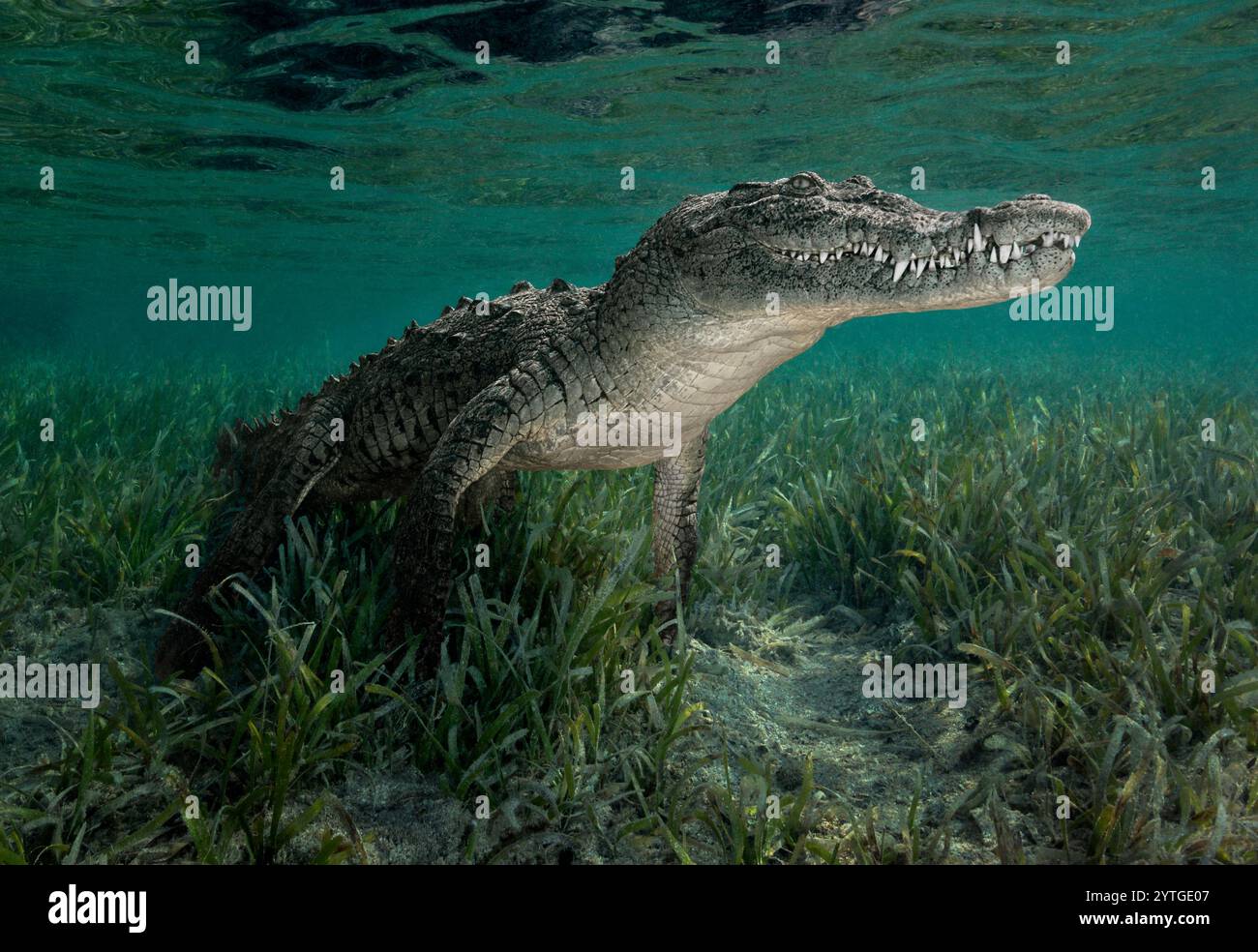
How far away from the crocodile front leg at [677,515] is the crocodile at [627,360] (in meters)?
0.01

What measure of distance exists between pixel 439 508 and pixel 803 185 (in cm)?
197

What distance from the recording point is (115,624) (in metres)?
3.85

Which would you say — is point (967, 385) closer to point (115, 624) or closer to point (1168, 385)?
point (1168, 385)

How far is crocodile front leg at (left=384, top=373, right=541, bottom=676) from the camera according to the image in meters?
3.25

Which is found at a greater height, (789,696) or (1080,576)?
(1080,576)

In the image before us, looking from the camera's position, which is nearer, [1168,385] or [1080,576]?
[1080,576]

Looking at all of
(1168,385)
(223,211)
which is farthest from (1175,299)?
(223,211)

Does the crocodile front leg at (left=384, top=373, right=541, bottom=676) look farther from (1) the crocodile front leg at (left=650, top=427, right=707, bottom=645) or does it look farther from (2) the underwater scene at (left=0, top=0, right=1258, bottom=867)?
(1) the crocodile front leg at (left=650, top=427, right=707, bottom=645)

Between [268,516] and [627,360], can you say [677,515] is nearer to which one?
[627,360]

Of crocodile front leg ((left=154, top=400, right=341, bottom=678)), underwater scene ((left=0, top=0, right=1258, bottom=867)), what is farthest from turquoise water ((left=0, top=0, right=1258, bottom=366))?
crocodile front leg ((left=154, top=400, right=341, bottom=678))

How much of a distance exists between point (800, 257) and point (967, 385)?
34.0ft

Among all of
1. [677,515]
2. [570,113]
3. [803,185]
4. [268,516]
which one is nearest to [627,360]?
[803,185]
